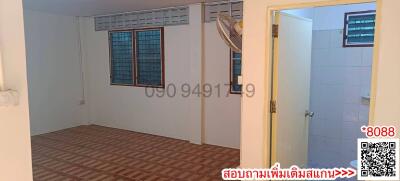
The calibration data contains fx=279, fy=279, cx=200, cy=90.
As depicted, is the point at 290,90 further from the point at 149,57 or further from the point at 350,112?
the point at 149,57

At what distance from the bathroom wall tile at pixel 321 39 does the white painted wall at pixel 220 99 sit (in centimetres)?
133

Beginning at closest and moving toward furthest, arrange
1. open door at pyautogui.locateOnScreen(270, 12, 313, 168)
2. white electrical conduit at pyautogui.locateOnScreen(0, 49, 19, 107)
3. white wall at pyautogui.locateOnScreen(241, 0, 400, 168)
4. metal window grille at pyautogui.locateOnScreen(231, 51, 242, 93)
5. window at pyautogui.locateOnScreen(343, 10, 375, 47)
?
white electrical conduit at pyautogui.locateOnScreen(0, 49, 19, 107) < white wall at pyautogui.locateOnScreen(241, 0, 400, 168) < open door at pyautogui.locateOnScreen(270, 12, 313, 168) < window at pyautogui.locateOnScreen(343, 10, 375, 47) < metal window grille at pyautogui.locateOnScreen(231, 51, 242, 93)

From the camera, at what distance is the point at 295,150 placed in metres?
2.77

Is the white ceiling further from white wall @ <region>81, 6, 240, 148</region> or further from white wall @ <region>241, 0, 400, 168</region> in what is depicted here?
white wall @ <region>241, 0, 400, 168</region>

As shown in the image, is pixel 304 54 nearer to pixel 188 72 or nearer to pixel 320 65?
pixel 320 65

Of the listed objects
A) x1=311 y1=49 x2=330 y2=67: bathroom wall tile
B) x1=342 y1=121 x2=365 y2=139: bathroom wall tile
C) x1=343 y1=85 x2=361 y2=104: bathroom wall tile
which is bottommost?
x1=342 y1=121 x2=365 y2=139: bathroom wall tile

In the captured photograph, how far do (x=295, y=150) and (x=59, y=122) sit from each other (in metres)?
4.73

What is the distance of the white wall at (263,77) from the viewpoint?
1.73m

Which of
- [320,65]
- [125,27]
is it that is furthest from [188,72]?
[320,65]

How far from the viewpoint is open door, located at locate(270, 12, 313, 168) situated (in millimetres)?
2301

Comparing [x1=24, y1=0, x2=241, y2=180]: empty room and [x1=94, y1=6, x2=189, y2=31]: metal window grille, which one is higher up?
[x1=94, y1=6, x2=189, y2=31]: metal window grille

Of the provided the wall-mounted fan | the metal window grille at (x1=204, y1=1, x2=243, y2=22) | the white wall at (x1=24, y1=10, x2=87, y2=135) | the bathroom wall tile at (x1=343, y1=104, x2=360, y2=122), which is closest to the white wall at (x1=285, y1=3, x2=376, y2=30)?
the bathroom wall tile at (x1=343, y1=104, x2=360, y2=122)

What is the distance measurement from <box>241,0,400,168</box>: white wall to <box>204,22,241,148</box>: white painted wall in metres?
2.04

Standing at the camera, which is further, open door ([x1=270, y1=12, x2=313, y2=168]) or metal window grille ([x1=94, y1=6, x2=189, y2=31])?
metal window grille ([x1=94, y1=6, x2=189, y2=31])
